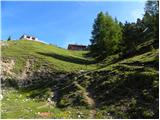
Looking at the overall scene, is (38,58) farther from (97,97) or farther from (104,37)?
(97,97)

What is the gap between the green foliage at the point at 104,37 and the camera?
3314 inches

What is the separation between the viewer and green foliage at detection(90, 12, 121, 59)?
8419 centimetres

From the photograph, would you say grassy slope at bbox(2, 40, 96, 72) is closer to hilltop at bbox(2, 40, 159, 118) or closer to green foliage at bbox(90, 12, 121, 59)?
green foliage at bbox(90, 12, 121, 59)

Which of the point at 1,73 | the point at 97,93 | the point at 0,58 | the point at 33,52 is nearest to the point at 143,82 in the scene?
the point at 97,93

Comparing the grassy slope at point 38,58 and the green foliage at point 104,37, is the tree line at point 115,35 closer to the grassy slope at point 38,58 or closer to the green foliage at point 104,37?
the green foliage at point 104,37

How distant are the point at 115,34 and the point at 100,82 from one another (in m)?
44.9

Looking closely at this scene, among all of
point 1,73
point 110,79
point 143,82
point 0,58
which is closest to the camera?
point 143,82

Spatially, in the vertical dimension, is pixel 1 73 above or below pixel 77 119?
above

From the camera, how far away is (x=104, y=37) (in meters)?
84.4

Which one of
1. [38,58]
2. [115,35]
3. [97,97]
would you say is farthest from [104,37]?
[97,97]

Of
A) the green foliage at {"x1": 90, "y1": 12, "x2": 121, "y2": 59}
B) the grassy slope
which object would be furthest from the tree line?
the grassy slope

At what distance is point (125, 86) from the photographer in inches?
1521

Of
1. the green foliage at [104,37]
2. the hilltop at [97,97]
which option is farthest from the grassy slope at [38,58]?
the hilltop at [97,97]

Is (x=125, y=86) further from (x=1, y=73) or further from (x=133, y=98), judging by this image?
(x=1, y=73)
